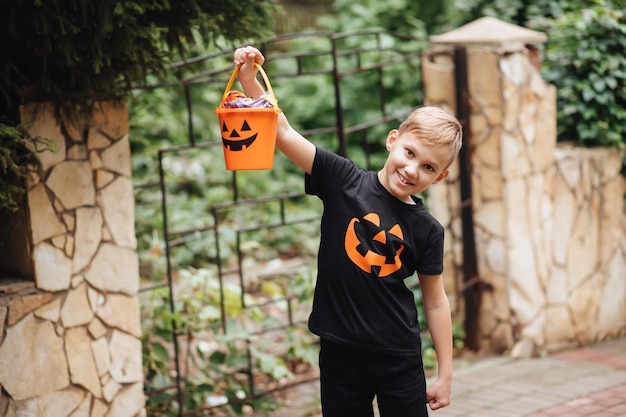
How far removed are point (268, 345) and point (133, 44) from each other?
2.55 metres

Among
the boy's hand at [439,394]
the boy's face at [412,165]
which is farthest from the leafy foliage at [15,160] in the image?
the boy's hand at [439,394]

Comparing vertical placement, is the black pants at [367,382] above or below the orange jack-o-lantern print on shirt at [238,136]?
below

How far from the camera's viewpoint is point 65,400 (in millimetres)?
3715

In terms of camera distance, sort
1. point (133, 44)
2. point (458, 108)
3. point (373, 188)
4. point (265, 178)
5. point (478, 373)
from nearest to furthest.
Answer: point (373, 188), point (133, 44), point (478, 373), point (458, 108), point (265, 178)

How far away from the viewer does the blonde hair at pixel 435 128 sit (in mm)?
2795

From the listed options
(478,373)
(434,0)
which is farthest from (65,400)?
(434,0)

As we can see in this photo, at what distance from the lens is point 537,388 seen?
5086mm

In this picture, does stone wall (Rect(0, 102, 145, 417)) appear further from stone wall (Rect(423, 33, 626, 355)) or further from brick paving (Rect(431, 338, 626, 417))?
stone wall (Rect(423, 33, 626, 355))

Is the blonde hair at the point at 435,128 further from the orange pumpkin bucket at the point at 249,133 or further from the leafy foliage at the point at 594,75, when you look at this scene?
the leafy foliage at the point at 594,75

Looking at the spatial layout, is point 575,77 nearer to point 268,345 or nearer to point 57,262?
point 268,345

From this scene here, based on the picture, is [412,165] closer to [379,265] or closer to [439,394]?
[379,265]

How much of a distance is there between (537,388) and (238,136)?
306cm

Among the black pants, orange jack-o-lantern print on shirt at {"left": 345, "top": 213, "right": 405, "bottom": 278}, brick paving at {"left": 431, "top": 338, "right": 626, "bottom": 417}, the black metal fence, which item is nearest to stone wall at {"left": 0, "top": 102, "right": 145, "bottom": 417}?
the black metal fence

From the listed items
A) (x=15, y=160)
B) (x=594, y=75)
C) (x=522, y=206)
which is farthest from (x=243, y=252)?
(x=15, y=160)
